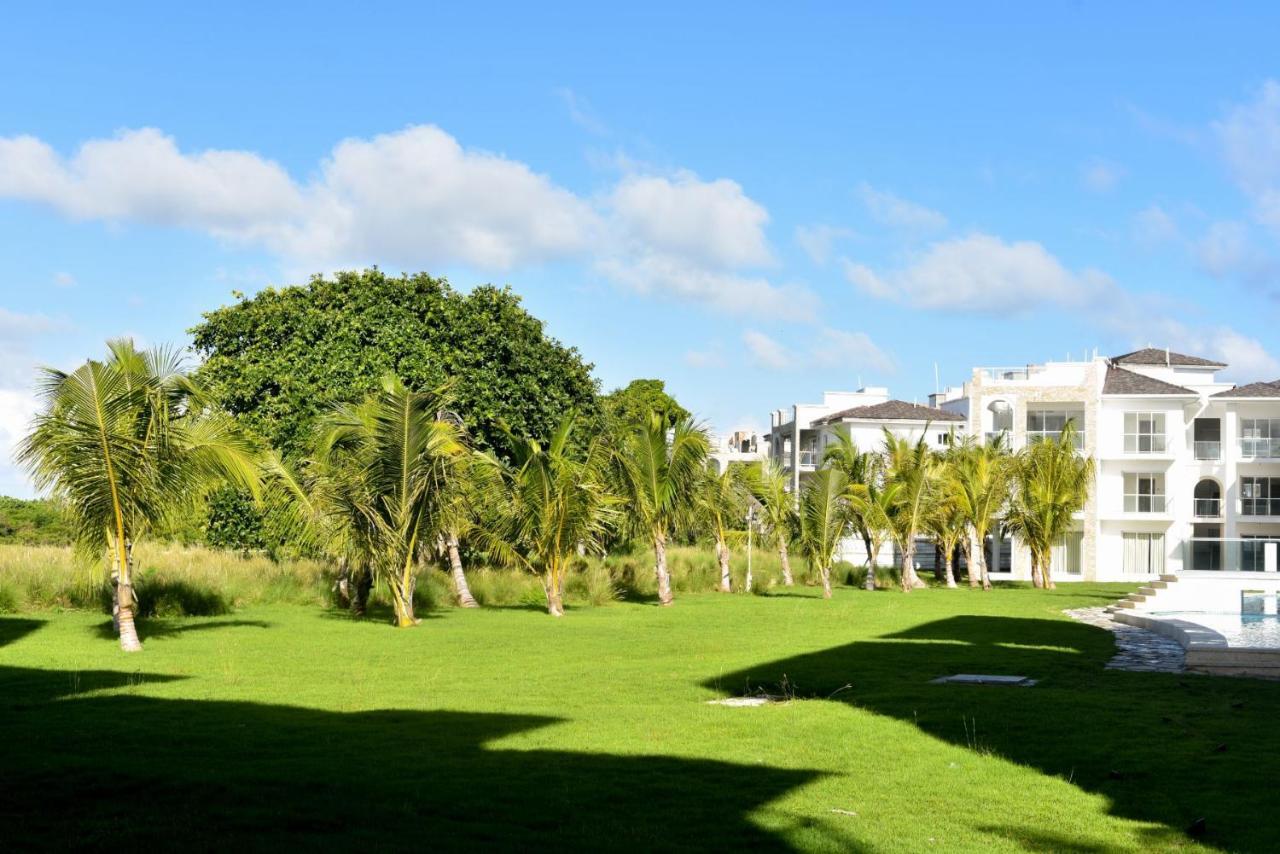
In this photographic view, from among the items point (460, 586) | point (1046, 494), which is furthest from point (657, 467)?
point (1046, 494)

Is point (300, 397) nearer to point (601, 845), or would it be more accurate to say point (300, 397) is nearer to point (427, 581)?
point (427, 581)

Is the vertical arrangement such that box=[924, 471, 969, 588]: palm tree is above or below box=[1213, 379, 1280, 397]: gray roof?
below

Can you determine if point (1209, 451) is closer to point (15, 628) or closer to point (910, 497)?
point (910, 497)

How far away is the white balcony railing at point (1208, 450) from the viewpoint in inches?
2315

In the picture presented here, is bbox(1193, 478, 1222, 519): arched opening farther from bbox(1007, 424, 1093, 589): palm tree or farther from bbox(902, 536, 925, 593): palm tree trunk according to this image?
bbox(902, 536, 925, 593): palm tree trunk

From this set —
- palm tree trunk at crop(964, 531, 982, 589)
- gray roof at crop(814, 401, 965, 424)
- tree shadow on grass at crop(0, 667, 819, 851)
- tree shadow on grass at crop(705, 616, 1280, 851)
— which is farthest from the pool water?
gray roof at crop(814, 401, 965, 424)

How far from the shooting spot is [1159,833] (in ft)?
26.8

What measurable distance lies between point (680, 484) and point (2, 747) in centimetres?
2197

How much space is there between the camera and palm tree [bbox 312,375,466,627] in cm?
2383

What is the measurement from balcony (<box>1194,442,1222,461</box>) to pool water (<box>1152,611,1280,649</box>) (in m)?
29.1

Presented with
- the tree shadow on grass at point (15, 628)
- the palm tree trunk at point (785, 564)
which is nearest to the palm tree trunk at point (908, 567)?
the palm tree trunk at point (785, 564)

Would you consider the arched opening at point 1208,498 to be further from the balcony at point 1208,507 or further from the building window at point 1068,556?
the building window at point 1068,556

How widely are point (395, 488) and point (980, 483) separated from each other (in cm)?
2731

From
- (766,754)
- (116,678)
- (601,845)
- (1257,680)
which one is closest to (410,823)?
(601,845)
